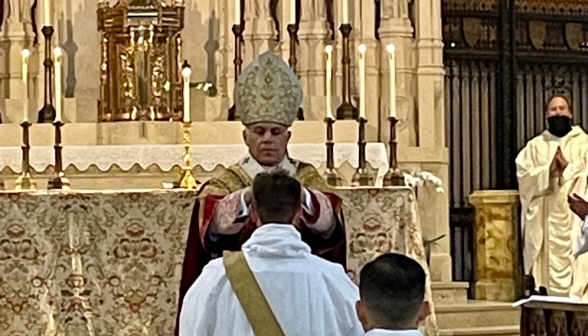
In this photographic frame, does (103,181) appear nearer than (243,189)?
No

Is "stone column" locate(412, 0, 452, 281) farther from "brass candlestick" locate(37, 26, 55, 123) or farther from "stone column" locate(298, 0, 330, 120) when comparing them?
"brass candlestick" locate(37, 26, 55, 123)

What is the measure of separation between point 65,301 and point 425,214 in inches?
155

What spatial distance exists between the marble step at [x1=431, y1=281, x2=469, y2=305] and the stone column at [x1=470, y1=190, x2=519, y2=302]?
1130mm

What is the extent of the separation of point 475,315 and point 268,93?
5213 millimetres

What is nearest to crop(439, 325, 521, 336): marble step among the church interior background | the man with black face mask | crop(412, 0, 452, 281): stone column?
the church interior background

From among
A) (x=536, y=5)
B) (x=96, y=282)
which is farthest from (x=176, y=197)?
(x=536, y=5)

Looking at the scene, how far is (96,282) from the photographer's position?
23.6ft

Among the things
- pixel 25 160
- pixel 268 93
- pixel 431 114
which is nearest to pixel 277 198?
pixel 268 93

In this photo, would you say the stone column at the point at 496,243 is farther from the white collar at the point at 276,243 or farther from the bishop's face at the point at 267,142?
the white collar at the point at 276,243

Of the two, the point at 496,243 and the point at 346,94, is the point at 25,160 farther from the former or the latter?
the point at 496,243

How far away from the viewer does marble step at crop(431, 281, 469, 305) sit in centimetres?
1024

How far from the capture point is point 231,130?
9469 mm

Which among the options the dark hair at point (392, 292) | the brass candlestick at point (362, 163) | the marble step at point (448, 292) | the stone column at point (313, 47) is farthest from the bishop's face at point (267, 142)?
the marble step at point (448, 292)

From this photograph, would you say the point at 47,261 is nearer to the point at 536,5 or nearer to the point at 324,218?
the point at 324,218
